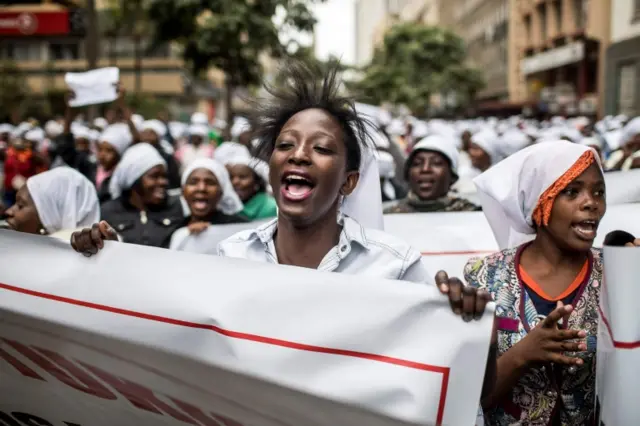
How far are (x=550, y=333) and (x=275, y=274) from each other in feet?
2.61

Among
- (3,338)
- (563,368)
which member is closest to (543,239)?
(563,368)

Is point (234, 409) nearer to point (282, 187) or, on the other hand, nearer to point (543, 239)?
point (282, 187)

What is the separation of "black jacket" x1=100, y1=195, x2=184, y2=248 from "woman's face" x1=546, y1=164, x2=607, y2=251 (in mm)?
2981

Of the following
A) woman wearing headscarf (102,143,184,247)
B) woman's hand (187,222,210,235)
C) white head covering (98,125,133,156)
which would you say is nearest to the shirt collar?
woman's hand (187,222,210,235)

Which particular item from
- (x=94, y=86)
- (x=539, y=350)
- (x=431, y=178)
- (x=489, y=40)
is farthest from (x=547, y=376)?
(x=489, y=40)

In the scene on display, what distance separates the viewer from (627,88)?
1045 inches

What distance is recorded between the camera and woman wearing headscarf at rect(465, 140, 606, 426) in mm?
2518

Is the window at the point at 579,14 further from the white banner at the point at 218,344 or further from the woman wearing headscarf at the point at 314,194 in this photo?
the white banner at the point at 218,344

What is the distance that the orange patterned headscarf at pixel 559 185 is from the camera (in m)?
2.73

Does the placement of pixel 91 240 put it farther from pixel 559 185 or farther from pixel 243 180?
pixel 243 180

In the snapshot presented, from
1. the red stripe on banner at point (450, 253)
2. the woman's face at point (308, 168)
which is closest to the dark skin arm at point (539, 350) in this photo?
the woman's face at point (308, 168)

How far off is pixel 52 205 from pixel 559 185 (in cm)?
242

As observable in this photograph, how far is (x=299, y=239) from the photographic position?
110 inches

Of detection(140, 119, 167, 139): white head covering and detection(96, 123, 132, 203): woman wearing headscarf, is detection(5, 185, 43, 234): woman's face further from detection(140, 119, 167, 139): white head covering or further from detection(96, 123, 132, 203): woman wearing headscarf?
detection(140, 119, 167, 139): white head covering
